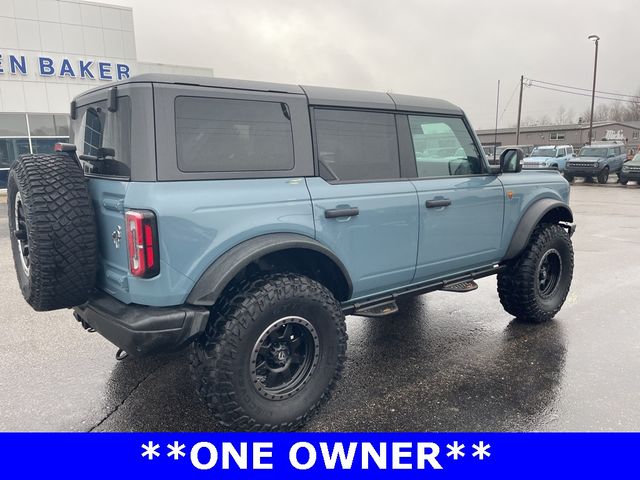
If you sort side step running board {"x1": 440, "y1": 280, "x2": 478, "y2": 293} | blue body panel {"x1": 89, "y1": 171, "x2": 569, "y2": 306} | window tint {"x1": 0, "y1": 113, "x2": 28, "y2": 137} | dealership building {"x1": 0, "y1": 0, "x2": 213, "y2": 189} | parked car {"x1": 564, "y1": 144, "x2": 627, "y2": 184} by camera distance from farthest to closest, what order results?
1. parked car {"x1": 564, "y1": 144, "x2": 627, "y2": 184}
2. window tint {"x1": 0, "y1": 113, "x2": 28, "y2": 137}
3. dealership building {"x1": 0, "y1": 0, "x2": 213, "y2": 189}
4. side step running board {"x1": 440, "y1": 280, "x2": 478, "y2": 293}
5. blue body panel {"x1": 89, "y1": 171, "x2": 569, "y2": 306}

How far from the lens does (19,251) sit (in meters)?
3.17

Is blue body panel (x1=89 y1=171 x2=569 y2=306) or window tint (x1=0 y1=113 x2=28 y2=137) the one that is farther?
window tint (x1=0 y1=113 x2=28 y2=137)

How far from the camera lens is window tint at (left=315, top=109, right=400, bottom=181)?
10.4 feet

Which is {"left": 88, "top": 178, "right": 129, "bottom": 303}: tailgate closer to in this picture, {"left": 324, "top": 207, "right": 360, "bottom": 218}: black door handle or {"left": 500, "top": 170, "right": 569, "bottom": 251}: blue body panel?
{"left": 324, "top": 207, "right": 360, "bottom": 218}: black door handle

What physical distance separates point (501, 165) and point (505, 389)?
1874 mm

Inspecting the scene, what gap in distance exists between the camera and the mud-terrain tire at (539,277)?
14.5 feet

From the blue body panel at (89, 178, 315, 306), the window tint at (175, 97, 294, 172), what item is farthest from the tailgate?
the window tint at (175, 97, 294, 172)

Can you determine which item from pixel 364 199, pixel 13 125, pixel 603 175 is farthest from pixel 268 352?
pixel 603 175

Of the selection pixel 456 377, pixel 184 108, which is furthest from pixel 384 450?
pixel 184 108

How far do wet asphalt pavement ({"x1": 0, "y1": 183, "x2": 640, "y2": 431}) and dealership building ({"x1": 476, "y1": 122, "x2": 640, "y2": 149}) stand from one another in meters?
57.8

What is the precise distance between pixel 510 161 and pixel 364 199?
5.52ft

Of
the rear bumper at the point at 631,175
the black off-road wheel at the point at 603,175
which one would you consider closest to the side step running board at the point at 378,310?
the rear bumper at the point at 631,175

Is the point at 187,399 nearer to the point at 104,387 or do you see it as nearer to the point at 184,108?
the point at 104,387

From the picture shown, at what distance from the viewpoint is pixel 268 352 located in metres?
2.82
